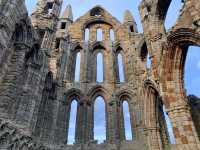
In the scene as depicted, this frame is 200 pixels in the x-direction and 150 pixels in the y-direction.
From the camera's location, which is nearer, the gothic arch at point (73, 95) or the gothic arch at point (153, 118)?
the gothic arch at point (153, 118)

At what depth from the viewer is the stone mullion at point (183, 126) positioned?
8.30 meters

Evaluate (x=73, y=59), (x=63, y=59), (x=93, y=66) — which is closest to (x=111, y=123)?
(x=93, y=66)

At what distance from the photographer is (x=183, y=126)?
28.1ft

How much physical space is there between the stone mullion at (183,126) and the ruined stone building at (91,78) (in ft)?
0.12

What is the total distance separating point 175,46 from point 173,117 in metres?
3.07

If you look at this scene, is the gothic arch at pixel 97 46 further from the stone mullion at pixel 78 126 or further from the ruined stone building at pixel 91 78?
the stone mullion at pixel 78 126

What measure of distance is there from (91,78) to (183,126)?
34.9 ft

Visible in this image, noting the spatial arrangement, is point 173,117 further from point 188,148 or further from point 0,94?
point 0,94

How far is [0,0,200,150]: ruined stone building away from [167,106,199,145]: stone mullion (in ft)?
0.12

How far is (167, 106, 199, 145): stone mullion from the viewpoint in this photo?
830cm

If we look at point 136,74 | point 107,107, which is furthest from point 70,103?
point 136,74

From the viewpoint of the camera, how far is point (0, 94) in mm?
8859

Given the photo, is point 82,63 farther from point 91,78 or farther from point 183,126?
point 183,126

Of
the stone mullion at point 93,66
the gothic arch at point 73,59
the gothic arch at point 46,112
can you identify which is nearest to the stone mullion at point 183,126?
the gothic arch at point 46,112
